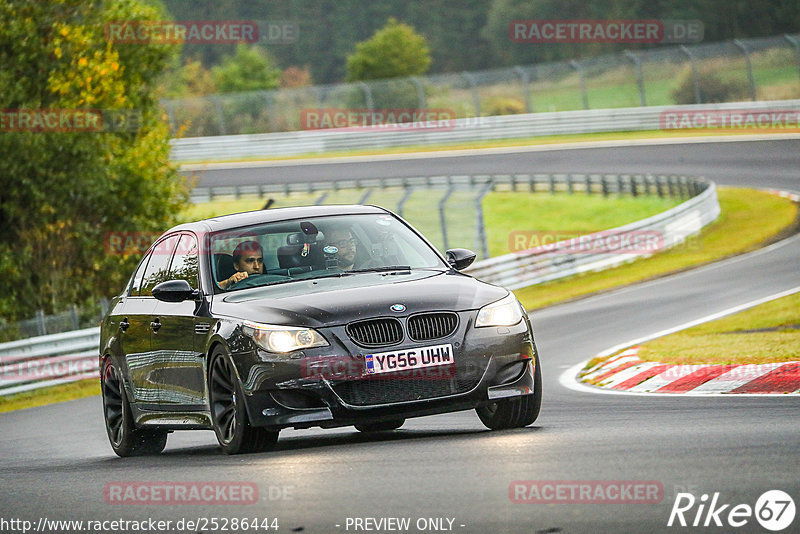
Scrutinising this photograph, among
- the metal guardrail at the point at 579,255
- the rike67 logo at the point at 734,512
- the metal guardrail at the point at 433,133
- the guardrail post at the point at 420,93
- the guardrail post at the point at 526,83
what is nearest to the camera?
the rike67 logo at the point at 734,512

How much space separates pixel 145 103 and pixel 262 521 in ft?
94.1

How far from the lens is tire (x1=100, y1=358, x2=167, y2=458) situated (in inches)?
408

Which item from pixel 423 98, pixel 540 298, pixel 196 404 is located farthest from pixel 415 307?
pixel 423 98

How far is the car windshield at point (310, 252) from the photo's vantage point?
29.6ft

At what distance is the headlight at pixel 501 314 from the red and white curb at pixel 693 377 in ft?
8.97

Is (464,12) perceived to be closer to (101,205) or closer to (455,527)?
(101,205)

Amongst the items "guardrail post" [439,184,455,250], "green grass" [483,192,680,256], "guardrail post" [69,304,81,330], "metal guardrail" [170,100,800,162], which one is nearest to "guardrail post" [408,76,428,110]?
"metal guardrail" [170,100,800,162]

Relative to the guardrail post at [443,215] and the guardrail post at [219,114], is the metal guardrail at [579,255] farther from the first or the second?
the guardrail post at [219,114]

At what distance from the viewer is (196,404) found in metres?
9.02

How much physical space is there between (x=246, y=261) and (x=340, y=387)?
1555 mm

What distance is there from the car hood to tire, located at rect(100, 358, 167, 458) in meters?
1.98

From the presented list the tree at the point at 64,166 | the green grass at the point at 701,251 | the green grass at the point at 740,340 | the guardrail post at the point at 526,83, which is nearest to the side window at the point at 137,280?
the green grass at the point at 740,340

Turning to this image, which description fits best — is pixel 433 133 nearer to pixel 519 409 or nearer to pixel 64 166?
pixel 64 166

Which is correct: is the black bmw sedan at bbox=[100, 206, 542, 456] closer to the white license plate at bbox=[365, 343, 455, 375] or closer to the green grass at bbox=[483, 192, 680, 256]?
the white license plate at bbox=[365, 343, 455, 375]
